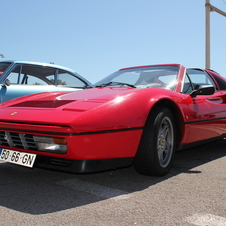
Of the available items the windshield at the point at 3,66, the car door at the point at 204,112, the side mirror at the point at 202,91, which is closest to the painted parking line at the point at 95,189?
the car door at the point at 204,112

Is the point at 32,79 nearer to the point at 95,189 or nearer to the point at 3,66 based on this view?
the point at 3,66

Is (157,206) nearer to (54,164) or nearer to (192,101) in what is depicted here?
(54,164)

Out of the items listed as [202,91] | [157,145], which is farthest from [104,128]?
[202,91]

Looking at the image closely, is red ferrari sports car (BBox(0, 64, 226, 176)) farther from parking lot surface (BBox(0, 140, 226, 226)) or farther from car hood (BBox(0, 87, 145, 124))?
parking lot surface (BBox(0, 140, 226, 226))

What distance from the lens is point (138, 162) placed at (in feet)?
9.73

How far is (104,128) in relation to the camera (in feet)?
8.34

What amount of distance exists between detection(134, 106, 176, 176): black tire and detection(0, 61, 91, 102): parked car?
261 cm

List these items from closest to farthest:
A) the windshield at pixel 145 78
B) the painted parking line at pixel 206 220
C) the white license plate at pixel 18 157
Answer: the painted parking line at pixel 206 220 < the white license plate at pixel 18 157 < the windshield at pixel 145 78

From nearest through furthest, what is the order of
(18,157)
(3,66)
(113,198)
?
(113,198) < (18,157) < (3,66)

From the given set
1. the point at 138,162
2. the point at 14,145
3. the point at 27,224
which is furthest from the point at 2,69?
the point at 27,224

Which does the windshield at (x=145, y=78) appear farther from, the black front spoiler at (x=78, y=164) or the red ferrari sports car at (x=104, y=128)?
the black front spoiler at (x=78, y=164)

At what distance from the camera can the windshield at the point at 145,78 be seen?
3.77 m

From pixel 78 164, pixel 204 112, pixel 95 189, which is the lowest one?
pixel 95 189

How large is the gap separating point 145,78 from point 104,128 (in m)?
1.66
